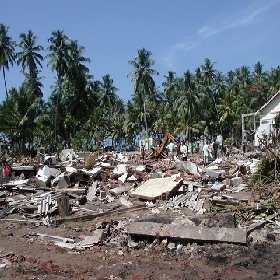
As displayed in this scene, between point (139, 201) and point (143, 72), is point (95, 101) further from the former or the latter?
point (139, 201)

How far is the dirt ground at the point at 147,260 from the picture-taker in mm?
6219

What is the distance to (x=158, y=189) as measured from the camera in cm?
1310

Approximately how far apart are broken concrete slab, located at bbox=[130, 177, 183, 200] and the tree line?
982 inches

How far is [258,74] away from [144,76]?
23.7 m

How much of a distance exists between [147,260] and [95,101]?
45627 mm

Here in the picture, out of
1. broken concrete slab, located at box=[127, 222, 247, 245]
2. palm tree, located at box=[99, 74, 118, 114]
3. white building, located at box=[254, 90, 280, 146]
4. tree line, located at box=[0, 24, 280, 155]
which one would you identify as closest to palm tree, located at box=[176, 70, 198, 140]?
tree line, located at box=[0, 24, 280, 155]

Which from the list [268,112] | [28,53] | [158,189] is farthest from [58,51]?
[158,189]

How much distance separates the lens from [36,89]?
48.2 meters

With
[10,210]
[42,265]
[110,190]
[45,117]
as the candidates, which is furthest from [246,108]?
[42,265]

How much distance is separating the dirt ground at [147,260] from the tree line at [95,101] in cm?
3086

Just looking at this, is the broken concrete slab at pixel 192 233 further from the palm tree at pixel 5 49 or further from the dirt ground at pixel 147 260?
the palm tree at pixel 5 49

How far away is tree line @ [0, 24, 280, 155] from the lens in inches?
1657

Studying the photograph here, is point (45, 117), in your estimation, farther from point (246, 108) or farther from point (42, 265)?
point (42, 265)

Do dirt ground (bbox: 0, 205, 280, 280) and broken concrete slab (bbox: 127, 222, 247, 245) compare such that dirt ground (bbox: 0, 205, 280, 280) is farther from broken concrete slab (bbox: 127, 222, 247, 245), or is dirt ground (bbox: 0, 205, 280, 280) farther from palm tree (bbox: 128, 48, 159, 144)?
palm tree (bbox: 128, 48, 159, 144)
